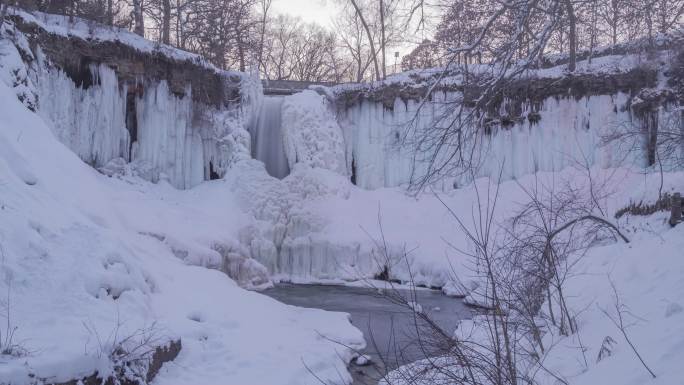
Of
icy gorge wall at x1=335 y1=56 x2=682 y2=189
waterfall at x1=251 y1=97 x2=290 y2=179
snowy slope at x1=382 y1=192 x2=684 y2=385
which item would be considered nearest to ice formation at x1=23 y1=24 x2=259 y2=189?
waterfall at x1=251 y1=97 x2=290 y2=179

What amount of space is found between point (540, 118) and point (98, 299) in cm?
1527

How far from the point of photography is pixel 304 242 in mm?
15852

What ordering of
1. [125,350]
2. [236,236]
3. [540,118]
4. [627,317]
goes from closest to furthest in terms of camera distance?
1. [627,317]
2. [125,350]
3. [236,236]
4. [540,118]

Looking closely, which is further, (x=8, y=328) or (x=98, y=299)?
(x=98, y=299)

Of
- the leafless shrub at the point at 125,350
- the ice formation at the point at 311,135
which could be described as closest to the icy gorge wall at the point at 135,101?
the ice formation at the point at 311,135

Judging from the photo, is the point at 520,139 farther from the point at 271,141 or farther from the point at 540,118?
the point at 271,141

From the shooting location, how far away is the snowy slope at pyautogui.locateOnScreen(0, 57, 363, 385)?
491cm

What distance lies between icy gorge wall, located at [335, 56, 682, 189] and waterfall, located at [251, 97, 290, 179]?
2.18 m

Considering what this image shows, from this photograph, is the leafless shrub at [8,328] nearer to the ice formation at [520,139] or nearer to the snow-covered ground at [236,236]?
the snow-covered ground at [236,236]

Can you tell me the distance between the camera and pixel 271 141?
18734 mm

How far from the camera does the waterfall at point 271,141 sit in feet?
60.4

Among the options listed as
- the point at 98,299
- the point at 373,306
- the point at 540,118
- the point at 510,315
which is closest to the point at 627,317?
the point at 510,315

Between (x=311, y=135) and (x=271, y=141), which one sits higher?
(x=311, y=135)

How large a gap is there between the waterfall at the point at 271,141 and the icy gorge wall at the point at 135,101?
2.49 feet
